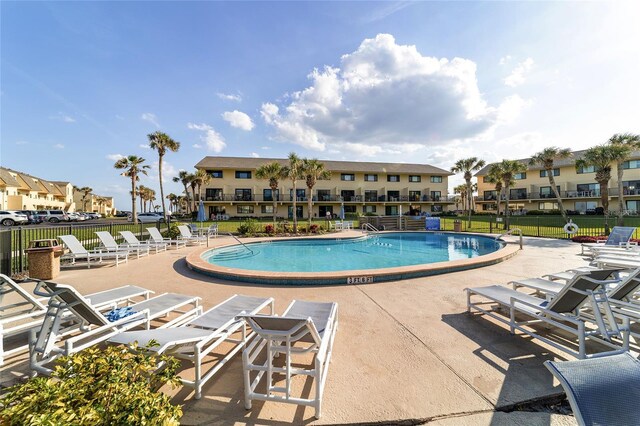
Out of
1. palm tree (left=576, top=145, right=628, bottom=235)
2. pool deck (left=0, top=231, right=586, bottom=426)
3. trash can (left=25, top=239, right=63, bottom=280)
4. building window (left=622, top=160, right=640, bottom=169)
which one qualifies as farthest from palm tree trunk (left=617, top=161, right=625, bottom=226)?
trash can (left=25, top=239, right=63, bottom=280)

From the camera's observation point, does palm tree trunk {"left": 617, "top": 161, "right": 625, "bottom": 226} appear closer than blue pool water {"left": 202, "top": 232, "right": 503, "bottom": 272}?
No

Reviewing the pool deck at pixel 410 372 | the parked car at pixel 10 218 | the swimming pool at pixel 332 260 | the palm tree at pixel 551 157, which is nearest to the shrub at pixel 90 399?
the pool deck at pixel 410 372

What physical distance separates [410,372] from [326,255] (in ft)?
35.0

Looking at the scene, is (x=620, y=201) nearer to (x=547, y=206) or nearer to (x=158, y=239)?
(x=547, y=206)

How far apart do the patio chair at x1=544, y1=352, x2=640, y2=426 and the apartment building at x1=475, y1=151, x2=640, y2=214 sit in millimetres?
42230

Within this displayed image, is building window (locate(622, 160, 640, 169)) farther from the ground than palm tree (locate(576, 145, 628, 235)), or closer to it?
farther from the ground

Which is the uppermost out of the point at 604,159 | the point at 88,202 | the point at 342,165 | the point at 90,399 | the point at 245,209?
the point at 342,165

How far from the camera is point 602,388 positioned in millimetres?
1778

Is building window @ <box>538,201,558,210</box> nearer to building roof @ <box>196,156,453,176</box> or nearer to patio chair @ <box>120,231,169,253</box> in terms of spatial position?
building roof @ <box>196,156,453,176</box>

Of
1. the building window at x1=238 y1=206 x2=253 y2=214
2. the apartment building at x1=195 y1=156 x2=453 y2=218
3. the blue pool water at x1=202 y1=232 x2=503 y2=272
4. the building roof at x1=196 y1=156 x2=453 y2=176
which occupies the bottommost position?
the blue pool water at x1=202 y1=232 x2=503 y2=272

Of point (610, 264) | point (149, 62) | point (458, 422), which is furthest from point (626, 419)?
point (149, 62)

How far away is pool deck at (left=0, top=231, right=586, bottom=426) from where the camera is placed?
2447mm

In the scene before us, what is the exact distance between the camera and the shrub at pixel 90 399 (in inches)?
53.3

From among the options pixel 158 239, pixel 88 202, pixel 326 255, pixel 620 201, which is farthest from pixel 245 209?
pixel 88 202
